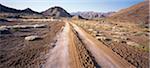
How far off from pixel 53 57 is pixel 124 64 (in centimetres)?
642

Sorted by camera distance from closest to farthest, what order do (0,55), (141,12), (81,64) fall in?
(81,64)
(0,55)
(141,12)

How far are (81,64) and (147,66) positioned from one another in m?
5.55

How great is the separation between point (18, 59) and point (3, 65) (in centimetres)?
203

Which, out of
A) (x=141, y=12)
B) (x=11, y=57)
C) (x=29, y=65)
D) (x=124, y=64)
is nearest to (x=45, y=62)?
(x=29, y=65)

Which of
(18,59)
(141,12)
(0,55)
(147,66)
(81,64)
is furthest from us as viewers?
(141,12)

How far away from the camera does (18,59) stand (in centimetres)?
1609

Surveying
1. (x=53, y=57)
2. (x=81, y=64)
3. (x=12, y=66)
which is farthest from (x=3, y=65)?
(x=81, y=64)

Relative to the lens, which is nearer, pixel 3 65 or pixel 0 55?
pixel 3 65

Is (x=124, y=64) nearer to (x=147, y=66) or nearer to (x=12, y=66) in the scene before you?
(x=147, y=66)

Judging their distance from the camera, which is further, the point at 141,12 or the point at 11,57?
the point at 141,12

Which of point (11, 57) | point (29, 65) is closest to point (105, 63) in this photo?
point (29, 65)

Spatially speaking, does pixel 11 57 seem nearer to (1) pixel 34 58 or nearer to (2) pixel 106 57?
(1) pixel 34 58

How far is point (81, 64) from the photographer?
45.6ft

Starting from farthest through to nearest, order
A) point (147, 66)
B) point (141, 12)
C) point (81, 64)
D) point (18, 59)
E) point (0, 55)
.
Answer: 1. point (141, 12)
2. point (0, 55)
3. point (18, 59)
4. point (147, 66)
5. point (81, 64)
